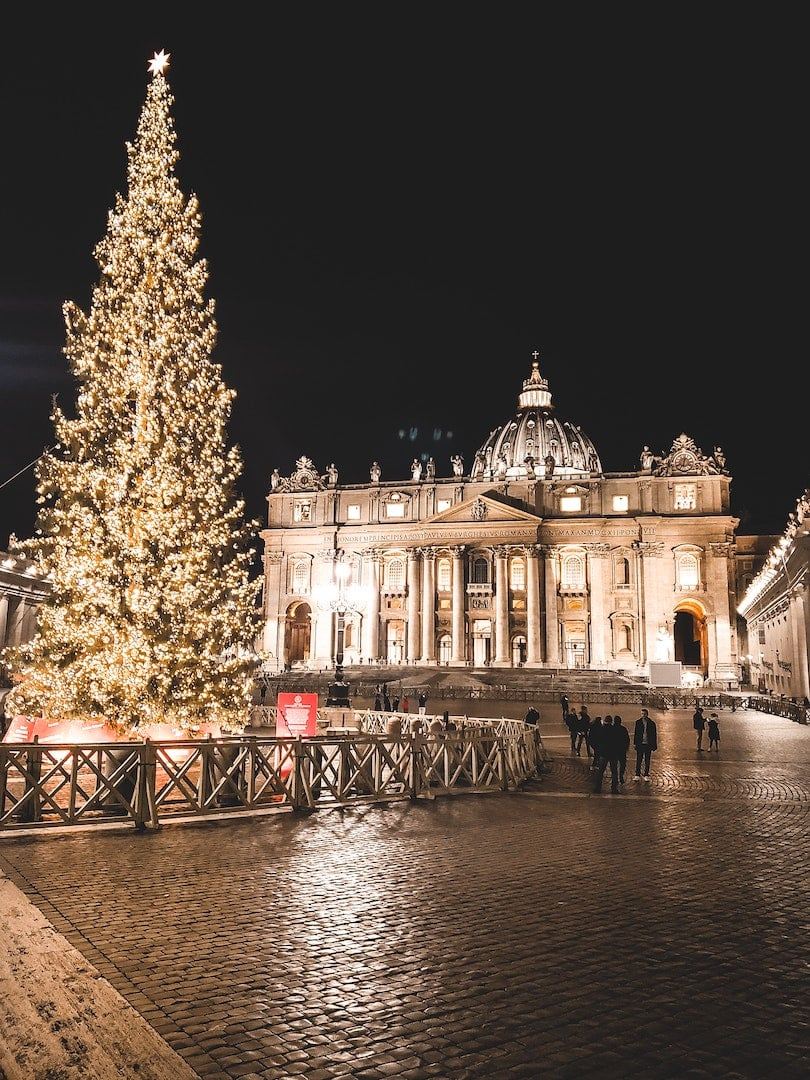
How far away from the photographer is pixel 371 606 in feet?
255

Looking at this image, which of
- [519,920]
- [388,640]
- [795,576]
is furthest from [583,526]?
[519,920]

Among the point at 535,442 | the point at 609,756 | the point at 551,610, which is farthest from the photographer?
the point at 535,442

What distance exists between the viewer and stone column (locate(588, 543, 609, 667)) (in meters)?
73.0

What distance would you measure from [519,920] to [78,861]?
16.7 ft

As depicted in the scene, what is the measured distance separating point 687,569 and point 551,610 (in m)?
12.7

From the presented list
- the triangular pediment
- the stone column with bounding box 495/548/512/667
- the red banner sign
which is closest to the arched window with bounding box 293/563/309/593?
the triangular pediment

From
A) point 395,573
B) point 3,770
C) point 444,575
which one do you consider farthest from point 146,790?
point 395,573

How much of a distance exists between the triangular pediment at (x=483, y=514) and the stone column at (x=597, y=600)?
19.1ft

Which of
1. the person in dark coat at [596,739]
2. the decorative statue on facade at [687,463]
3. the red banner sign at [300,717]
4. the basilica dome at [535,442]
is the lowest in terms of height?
the person in dark coat at [596,739]

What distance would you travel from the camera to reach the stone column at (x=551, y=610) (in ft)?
240

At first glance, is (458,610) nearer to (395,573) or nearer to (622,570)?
(395,573)

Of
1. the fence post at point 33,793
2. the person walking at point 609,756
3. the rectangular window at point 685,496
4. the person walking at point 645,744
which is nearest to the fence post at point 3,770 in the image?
the fence post at point 33,793

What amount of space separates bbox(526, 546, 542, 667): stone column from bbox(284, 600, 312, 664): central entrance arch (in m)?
21.3

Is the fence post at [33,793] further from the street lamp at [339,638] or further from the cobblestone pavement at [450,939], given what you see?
the street lamp at [339,638]
